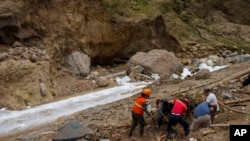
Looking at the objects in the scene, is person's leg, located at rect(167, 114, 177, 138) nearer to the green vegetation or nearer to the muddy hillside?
the muddy hillside

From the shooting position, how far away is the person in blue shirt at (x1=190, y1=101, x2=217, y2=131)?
11.4 meters

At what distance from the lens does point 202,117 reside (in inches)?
450

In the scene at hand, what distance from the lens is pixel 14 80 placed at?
18.0 m

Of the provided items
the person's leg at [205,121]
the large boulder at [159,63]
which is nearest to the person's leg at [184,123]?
the person's leg at [205,121]

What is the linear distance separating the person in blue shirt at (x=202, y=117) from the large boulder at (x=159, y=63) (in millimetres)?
10624

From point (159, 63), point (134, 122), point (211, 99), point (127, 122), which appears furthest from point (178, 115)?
point (159, 63)

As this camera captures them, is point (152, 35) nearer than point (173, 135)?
No

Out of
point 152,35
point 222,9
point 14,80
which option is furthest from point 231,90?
point 222,9

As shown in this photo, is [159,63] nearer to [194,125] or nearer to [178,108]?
[194,125]

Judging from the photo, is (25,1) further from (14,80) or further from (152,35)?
(152,35)

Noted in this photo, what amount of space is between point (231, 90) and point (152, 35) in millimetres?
12175

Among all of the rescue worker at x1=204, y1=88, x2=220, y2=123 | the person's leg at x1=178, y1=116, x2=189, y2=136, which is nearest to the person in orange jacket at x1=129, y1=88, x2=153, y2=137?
the person's leg at x1=178, y1=116, x2=189, y2=136

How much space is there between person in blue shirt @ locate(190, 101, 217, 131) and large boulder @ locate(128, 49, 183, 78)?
418 inches

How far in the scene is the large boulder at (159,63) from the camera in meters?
22.5
